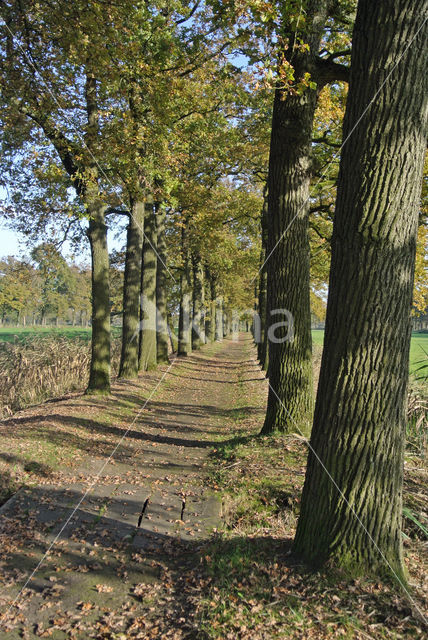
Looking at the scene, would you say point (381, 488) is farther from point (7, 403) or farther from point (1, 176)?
point (7, 403)

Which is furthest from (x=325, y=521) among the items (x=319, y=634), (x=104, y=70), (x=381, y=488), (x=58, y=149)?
(x=58, y=149)

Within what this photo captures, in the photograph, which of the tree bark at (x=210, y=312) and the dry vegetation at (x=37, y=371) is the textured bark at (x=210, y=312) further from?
the dry vegetation at (x=37, y=371)

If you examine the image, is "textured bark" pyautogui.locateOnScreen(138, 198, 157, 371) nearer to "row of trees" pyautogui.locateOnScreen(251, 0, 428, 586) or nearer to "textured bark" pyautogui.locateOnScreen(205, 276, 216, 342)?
"row of trees" pyautogui.locateOnScreen(251, 0, 428, 586)

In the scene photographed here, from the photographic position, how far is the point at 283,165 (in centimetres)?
746

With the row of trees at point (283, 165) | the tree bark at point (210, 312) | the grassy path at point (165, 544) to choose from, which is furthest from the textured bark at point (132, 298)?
the tree bark at point (210, 312)

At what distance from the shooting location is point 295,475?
6.09 metres

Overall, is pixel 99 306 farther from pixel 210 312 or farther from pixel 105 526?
pixel 210 312

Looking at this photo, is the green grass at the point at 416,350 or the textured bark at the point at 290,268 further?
the green grass at the point at 416,350

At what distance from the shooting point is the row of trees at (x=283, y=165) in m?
3.64

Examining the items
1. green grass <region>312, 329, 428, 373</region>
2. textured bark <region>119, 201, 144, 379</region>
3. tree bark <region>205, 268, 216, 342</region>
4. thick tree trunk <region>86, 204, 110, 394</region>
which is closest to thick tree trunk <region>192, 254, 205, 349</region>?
tree bark <region>205, 268, 216, 342</region>

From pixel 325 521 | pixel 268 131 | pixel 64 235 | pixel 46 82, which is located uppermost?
pixel 268 131

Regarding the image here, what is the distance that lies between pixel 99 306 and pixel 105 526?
23.9 ft

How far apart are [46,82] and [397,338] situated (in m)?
8.12

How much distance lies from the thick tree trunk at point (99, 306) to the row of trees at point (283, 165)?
0.04 m
